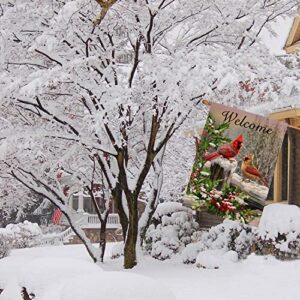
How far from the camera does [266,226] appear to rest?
1360 cm

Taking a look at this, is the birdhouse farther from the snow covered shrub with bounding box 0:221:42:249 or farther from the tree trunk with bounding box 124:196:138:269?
the snow covered shrub with bounding box 0:221:42:249

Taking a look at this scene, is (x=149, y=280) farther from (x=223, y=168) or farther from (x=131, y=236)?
(x=223, y=168)

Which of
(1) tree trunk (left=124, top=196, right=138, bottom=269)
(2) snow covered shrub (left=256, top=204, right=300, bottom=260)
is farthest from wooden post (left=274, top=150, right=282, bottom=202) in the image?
(1) tree trunk (left=124, top=196, right=138, bottom=269)

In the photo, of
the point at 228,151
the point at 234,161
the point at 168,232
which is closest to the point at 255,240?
the point at 234,161

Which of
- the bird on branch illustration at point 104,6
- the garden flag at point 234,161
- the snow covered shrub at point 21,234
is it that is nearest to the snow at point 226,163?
the garden flag at point 234,161

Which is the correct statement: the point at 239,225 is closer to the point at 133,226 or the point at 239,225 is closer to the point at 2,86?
the point at 133,226

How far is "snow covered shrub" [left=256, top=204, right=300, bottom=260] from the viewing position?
13.0 m

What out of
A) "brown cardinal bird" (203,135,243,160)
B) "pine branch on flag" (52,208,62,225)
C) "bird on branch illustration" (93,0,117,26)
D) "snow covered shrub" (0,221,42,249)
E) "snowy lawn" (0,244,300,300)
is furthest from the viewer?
"pine branch on flag" (52,208,62,225)

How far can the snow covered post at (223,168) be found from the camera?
1570cm

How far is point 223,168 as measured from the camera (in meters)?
15.7

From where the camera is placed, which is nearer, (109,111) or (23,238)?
(109,111)

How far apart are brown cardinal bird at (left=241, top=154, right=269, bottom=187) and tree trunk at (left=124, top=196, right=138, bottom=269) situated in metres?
2.99

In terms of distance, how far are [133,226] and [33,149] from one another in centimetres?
305

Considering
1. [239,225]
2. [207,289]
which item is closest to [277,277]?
[207,289]
